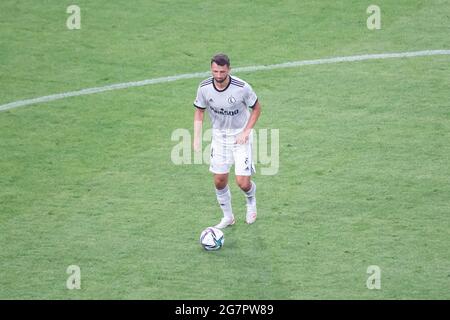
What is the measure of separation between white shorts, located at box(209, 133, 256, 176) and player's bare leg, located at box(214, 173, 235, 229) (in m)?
0.08

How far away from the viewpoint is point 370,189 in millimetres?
12070

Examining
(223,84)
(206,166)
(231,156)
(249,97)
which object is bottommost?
(231,156)

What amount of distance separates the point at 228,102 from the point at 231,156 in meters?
0.66

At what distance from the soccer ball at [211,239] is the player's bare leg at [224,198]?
0.49 m

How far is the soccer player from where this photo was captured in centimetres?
1106

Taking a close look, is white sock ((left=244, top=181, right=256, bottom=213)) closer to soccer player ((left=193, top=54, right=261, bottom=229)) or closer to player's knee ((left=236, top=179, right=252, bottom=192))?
soccer player ((left=193, top=54, right=261, bottom=229))

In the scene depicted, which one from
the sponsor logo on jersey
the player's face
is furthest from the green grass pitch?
the player's face

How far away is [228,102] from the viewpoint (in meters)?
11.1

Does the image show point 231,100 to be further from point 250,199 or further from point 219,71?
point 250,199

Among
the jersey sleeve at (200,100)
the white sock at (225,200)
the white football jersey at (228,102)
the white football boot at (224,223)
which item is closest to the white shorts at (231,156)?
the white football jersey at (228,102)

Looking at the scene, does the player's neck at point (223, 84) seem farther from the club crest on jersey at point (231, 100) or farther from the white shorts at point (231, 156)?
the white shorts at point (231, 156)

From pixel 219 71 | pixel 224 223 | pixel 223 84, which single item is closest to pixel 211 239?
pixel 224 223

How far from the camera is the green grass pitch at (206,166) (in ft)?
34.2
